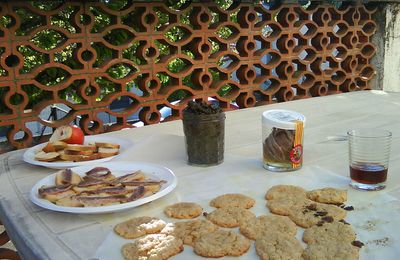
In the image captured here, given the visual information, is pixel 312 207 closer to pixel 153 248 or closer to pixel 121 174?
pixel 153 248

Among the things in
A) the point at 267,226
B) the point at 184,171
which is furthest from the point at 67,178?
the point at 267,226

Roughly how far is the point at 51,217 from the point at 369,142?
96 centimetres

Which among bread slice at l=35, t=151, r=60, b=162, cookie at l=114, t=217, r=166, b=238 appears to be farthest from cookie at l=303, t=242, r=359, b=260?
bread slice at l=35, t=151, r=60, b=162

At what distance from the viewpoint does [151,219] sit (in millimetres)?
1198

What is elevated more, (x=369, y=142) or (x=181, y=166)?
(x=369, y=142)

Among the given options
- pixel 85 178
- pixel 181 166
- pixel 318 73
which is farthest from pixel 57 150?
pixel 318 73

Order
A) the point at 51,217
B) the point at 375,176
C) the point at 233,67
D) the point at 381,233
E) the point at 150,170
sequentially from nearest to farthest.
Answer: the point at 381,233, the point at 51,217, the point at 375,176, the point at 150,170, the point at 233,67

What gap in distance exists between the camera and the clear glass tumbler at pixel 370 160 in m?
1.41

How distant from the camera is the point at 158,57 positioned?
2.83 m

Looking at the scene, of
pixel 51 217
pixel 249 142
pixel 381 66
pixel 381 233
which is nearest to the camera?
pixel 381 233

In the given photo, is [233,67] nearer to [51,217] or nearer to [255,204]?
[255,204]

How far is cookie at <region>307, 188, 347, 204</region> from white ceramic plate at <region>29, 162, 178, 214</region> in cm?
41

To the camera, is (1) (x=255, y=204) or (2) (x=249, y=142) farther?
(2) (x=249, y=142)

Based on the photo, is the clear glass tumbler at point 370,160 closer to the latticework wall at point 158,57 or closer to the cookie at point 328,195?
the cookie at point 328,195
